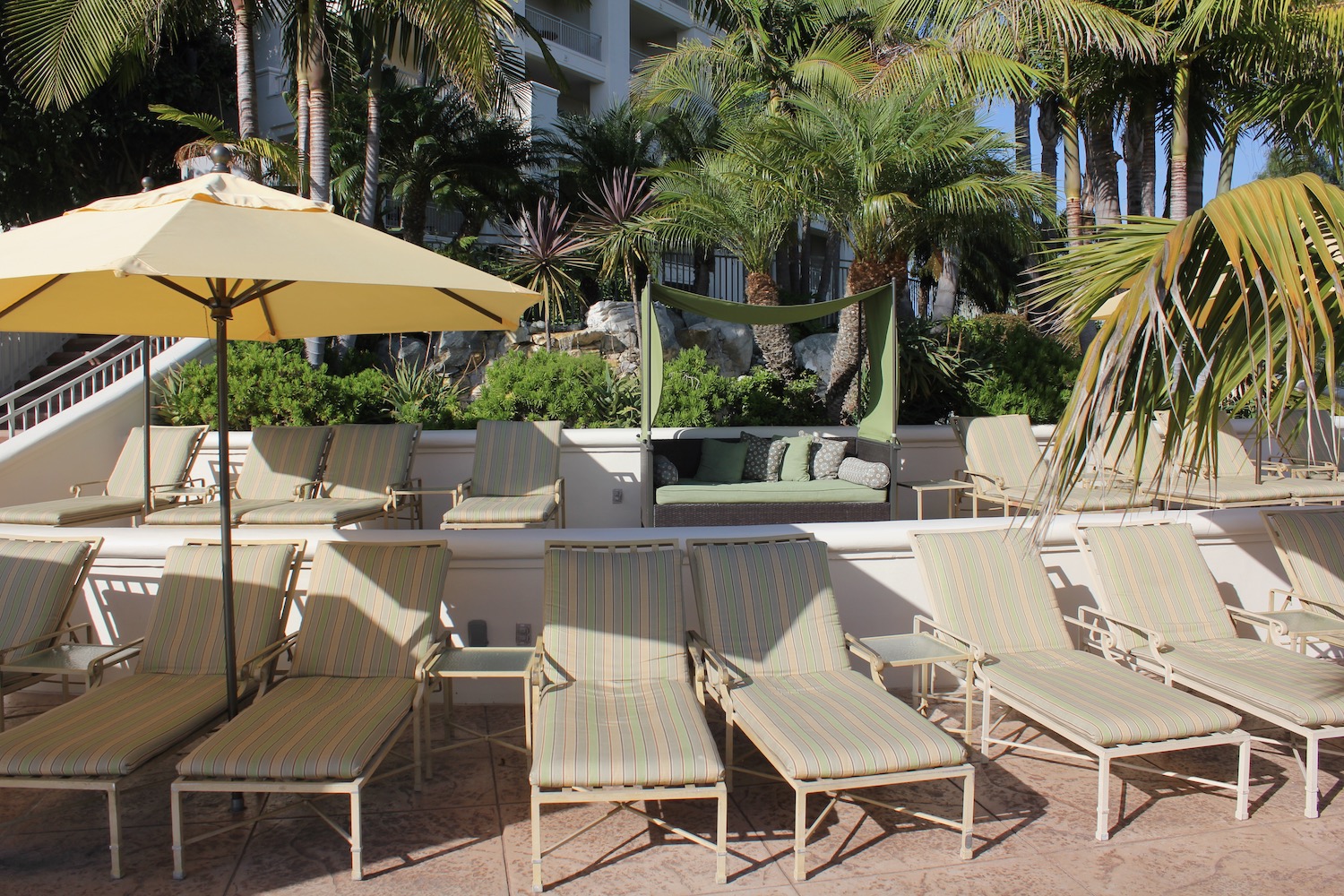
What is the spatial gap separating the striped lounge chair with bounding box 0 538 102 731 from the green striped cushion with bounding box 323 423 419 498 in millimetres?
3044

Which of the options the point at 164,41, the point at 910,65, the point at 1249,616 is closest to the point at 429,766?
the point at 1249,616

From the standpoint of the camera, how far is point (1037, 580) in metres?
4.72

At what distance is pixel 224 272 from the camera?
2.92 metres

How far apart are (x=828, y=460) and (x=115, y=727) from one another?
6353mm

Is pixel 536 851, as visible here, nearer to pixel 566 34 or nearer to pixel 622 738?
pixel 622 738

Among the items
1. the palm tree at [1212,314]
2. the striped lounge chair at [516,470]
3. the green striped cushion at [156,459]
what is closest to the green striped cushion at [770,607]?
the palm tree at [1212,314]

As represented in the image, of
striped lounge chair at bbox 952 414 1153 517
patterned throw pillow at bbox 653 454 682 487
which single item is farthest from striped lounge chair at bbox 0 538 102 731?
striped lounge chair at bbox 952 414 1153 517

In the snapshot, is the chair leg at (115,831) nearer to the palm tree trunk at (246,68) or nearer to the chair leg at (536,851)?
the chair leg at (536,851)

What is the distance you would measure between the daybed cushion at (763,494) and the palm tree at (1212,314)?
15.5 feet

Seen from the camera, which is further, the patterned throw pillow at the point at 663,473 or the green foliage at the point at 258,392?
the green foliage at the point at 258,392

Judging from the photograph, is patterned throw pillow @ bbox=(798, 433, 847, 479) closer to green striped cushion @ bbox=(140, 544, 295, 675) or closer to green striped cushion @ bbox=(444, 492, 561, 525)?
green striped cushion @ bbox=(444, 492, 561, 525)

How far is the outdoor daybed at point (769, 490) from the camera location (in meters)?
7.60

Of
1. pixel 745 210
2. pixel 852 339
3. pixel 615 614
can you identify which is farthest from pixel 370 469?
pixel 852 339

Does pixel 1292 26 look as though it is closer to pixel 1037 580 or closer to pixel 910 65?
pixel 910 65
